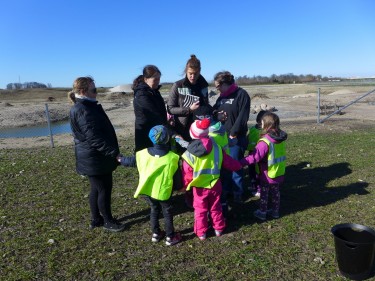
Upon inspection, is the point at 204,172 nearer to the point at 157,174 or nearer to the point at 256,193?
the point at 157,174

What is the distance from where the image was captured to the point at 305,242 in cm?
427

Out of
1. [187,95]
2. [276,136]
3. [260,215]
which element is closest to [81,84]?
[187,95]

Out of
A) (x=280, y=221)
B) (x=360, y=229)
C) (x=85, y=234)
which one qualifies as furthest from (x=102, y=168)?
(x=360, y=229)

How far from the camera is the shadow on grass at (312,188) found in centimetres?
554

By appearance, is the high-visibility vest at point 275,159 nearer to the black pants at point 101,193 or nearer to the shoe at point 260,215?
the shoe at point 260,215

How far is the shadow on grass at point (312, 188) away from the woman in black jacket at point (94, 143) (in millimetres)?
2752

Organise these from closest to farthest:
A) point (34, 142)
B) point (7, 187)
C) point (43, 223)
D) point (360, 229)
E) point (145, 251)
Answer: point (360, 229), point (145, 251), point (43, 223), point (7, 187), point (34, 142)

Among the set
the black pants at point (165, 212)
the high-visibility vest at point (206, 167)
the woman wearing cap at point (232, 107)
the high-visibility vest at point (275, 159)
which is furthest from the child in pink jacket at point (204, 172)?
the woman wearing cap at point (232, 107)

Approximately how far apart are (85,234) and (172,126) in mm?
2080

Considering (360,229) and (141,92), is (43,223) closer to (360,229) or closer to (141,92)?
(141,92)

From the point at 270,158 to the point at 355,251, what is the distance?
1.75m

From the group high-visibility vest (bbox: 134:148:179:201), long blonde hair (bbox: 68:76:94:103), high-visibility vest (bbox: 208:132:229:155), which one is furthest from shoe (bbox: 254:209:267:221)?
long blonde hair (bbox: 68:76:94:103)

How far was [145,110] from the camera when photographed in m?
4.71

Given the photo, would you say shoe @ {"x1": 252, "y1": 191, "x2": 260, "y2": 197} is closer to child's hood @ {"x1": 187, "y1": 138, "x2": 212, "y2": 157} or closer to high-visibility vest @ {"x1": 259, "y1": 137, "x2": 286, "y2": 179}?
high-visibility vest @ {"x1": 259, "y1": 137, "x2": 286, "y2": 179}
